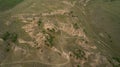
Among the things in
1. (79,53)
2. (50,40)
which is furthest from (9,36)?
(79,53)

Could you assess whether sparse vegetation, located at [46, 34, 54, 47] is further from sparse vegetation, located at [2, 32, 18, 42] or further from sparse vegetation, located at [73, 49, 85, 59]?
sparse vegetation, located at [2, 32, 18, 42]

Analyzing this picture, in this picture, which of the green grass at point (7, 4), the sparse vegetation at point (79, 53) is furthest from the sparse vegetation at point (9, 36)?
the sparse vegetation at point (79, 53)

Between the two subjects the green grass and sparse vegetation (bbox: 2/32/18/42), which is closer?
sparse vegetation (bbox: 2/32/18/42)

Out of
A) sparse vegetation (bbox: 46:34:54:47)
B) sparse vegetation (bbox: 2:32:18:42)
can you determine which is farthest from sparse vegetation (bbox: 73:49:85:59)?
sparse vegetation (bbox: 2:32:18:42)

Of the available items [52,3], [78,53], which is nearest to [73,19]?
[52,3]

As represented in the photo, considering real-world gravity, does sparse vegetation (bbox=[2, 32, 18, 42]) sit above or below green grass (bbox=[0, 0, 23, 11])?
below

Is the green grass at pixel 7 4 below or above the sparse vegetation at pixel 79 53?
above

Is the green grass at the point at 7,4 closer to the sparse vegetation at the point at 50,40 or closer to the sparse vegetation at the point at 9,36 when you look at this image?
the sparse vegetation at the point at 9,36

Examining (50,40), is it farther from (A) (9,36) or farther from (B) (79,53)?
(A) (9,36)

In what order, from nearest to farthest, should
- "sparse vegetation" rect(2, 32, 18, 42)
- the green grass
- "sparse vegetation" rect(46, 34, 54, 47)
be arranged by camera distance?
"sparse vegetation" rect(2, 32, 18, 42) → "sparse vegetation" rect(46, 34, 54, 47) → the green grass

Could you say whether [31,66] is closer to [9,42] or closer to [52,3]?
[9,42]

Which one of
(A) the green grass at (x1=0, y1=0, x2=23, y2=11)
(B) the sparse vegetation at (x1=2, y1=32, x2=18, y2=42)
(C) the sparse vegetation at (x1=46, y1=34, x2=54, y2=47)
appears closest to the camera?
(B) the sparse vegetation at (x1=2, y1=32, x2=18, y2=42)
